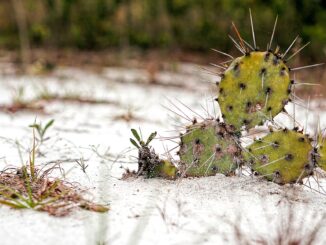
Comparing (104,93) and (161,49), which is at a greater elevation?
(161,49)

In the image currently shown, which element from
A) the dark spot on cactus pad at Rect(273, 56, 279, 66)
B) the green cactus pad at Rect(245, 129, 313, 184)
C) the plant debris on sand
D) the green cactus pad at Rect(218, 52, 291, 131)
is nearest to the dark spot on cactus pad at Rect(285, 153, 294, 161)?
the green cactus pad at Rect(245, 129, 313, 184)

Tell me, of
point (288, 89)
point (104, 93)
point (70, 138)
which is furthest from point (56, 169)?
point (104, 93)

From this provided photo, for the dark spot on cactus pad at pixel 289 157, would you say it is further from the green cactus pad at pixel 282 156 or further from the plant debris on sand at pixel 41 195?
the plant debris on sand at pixel 41 195

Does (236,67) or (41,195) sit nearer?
(41,195)

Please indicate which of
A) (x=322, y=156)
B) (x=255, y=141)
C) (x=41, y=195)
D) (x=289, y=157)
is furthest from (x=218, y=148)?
(x=41, y=195)

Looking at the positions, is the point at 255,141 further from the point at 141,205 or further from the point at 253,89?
the point at 141,205

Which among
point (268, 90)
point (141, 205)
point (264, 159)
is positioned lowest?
point (141, 205)

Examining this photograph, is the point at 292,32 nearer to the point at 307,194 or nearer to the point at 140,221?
the point at 307,194
